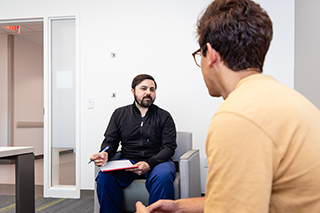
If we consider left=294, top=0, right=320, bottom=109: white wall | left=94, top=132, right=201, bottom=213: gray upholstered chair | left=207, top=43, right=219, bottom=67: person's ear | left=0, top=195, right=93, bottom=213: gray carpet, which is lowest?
left=0, top=195, right=93, bottom=213: gray carpet

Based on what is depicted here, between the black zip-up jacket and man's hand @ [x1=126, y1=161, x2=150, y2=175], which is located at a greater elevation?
the black zip-up jacket

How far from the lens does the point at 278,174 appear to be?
62 centimetres

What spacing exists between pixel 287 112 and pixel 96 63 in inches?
119

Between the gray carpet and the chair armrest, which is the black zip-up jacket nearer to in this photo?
the chair armrest

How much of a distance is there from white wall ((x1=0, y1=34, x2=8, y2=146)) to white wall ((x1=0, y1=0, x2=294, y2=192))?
126 inches

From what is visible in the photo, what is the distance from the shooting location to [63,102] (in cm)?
355

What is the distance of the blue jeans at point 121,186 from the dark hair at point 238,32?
4.87 ft

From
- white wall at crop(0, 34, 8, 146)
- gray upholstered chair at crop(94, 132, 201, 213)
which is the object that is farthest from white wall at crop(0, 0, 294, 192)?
white wall at crop(0, 34, 8, 146)

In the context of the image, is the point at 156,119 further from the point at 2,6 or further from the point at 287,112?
the point at 2,6

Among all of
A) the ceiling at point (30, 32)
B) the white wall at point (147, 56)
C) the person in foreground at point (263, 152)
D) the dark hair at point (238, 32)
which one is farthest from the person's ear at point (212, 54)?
the ceiling at point (30, 32)

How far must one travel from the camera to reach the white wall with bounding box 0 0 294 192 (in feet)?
10.4

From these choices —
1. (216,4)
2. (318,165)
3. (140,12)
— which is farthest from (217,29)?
(140,12)

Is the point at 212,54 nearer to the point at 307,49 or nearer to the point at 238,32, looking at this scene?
the point at 238,32

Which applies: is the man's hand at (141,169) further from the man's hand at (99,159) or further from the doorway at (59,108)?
the doorway at (59,108)
